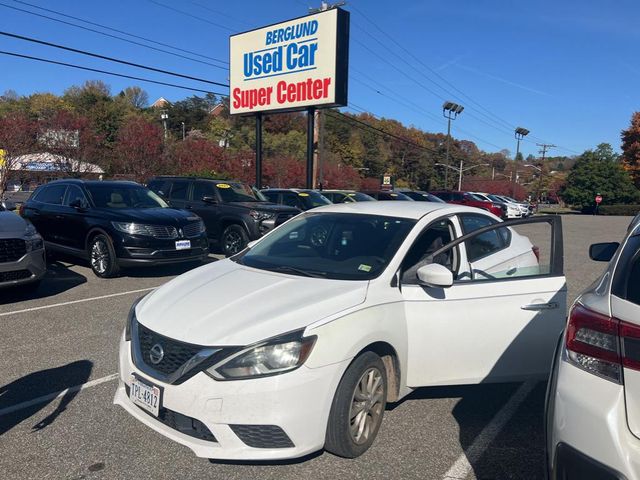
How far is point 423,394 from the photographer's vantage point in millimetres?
4059

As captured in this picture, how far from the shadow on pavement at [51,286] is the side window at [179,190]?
3.37 meters

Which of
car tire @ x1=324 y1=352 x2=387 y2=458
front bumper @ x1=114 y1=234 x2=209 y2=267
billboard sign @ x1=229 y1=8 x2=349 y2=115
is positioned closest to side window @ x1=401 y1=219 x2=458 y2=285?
car tire @ x1=324 y1=352 x2=387 y2=458

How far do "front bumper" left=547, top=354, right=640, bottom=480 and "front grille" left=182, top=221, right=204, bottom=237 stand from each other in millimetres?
7462

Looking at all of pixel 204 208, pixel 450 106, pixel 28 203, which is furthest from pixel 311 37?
pixel 450 106

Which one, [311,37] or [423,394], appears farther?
[311,37]

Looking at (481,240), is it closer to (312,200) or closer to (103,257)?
(103,257)

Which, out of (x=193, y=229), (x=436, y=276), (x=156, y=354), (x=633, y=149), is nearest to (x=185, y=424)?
(x=156, y=354)

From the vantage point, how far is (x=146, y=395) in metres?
2.88

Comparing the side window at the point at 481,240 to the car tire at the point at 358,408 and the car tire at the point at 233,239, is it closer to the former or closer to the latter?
the car tire at the point at 358,408

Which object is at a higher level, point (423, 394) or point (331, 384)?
point (331, 384)

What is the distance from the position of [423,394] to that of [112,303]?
4621mm

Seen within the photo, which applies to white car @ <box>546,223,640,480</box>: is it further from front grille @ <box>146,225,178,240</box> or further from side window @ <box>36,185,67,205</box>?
side window @ <box>36,185,67,205</box>

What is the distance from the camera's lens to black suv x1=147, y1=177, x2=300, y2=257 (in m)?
11.0

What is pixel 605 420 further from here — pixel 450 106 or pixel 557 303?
pixel 450 106
